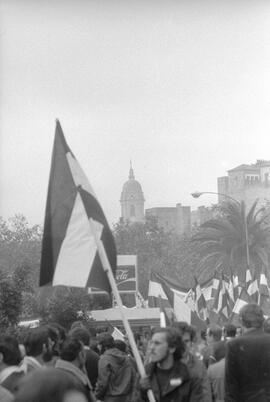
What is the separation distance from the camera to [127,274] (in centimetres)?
3544

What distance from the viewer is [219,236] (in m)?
52.4

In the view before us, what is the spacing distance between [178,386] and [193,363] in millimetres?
607

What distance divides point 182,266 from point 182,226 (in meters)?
70.4

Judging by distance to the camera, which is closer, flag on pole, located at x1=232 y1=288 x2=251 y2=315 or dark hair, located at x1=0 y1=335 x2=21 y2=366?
dark hair, located at x1=0 y1=335 x2=21 y2=366

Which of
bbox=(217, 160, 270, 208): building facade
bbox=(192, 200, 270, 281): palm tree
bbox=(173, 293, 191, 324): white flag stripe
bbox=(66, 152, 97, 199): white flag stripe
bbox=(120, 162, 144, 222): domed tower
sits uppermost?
bbox=(120, 162, 144, 222): domed tower

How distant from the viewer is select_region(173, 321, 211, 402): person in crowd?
6.36 meters

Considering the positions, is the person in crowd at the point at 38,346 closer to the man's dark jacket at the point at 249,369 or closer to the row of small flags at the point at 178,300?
the man's dark jacket at the point at 249,369

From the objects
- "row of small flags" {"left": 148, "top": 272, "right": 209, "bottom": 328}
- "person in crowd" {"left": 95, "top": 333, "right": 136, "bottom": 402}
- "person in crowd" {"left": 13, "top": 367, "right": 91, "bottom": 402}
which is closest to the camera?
"person in crowd" {"left": 13, "top": 367, "right": 91, "bottom": 402}

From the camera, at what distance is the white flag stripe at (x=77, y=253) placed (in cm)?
714

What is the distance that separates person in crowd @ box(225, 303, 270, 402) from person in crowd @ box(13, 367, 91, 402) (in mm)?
4108

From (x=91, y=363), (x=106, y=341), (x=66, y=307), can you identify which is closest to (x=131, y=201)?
(x=66, y=307)

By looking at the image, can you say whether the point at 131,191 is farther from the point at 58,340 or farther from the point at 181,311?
the point at 58,340

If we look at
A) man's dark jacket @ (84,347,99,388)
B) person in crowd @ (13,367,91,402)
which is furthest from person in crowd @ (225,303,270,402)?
person in crowd @ (13,367,91,402)

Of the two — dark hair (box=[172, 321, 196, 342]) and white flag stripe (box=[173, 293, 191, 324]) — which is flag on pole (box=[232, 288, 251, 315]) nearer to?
white flag stripe (box=[173, 293, 191, 324])
